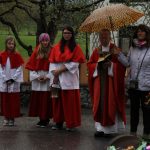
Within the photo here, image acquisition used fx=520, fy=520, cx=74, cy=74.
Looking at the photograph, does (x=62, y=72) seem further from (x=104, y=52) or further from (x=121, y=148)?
(x=121, y=148)

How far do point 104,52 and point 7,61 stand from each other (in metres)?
2.21

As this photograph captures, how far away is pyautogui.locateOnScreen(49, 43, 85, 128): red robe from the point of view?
30.8ft

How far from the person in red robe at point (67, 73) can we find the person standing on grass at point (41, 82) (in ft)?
1.17

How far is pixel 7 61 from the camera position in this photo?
10070 mm

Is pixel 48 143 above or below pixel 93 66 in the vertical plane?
below

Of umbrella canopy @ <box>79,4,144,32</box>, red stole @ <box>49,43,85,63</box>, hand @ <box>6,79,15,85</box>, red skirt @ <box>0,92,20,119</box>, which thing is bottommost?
red skirt @ <box>0,92,20,119</box>

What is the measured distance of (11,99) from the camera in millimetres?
10211

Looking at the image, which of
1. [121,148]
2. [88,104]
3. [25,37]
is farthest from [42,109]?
[25,37]

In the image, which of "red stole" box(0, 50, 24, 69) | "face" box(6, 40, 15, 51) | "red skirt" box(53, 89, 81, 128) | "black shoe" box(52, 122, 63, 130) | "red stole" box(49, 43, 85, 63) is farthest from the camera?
"red stole" box(0, 50, 24, 69)

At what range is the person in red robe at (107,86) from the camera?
8.73 metres

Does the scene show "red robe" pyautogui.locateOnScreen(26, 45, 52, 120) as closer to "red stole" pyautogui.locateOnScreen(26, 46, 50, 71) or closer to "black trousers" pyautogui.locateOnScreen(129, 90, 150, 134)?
"red stole" pyautogui.locateOnScreen(26, 46, 50, 71)

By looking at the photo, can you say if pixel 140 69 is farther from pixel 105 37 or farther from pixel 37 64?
pixel 37 64

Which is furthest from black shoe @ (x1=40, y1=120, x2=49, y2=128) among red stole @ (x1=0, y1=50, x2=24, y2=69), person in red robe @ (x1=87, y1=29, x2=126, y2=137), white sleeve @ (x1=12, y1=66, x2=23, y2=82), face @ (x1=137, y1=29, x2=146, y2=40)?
face @ (x1=137, y1=29, x2=146, y2=40)

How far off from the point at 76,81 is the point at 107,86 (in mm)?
881
